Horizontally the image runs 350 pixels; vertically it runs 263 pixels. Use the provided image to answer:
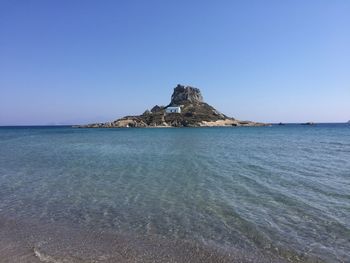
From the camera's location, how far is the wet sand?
939 centimetres

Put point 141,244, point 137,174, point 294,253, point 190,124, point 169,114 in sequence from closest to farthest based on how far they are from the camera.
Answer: point 294,253, point 141,244, point 137,174, point 190,124, point 169,114

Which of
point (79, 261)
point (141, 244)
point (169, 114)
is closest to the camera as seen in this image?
point (79, 261)

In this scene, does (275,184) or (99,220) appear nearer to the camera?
(99,220)

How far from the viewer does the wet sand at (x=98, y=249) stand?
30.8ft

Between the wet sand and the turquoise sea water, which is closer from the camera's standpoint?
the wet sand

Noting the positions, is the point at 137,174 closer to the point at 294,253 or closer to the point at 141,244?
the point at 141,244

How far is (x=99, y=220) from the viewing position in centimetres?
1311

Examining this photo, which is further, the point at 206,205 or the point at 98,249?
the point at 206,205

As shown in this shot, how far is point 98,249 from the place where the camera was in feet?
33.0

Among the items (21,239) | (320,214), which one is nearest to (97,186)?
(21,239)

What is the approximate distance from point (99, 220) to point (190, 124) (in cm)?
16328

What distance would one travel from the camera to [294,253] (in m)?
9.82

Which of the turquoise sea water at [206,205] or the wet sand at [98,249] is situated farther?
the turquoise sea water at [206,205]

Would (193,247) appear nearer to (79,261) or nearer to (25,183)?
(79,261)
